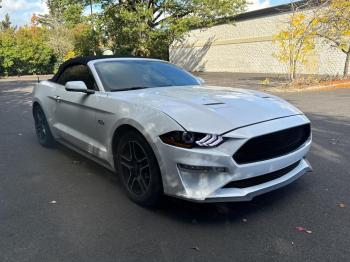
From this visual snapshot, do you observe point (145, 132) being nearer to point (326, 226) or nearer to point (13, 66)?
point (326, 226)

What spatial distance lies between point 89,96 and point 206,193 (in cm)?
211

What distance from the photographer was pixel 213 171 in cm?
325

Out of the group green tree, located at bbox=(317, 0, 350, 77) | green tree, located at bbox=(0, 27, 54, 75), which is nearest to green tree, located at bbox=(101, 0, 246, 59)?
green tree, located at bbox=(317, 0, 350, 77)

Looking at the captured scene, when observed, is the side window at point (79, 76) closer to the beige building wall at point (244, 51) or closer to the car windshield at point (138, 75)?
the car windshield at point (138, 75)

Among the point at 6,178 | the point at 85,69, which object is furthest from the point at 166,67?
the point at 6,178

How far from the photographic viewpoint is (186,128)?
10.8 feet

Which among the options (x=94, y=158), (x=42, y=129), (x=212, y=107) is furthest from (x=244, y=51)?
(x=212, y=107)

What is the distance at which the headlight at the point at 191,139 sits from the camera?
3.25 meters

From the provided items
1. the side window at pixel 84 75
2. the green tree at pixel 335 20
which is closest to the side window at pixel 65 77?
the side window at pixel 84 75

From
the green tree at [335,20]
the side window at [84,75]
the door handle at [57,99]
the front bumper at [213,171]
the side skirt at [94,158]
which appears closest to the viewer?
the front bumper at [213,171]

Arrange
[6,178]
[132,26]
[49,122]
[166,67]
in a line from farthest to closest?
[132,26]
[49,122]
[166,67]
[6,178]

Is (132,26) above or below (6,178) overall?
above

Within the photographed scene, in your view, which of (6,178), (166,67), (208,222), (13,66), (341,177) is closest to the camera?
(208,222)

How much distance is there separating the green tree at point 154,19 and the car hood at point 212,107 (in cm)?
2113
